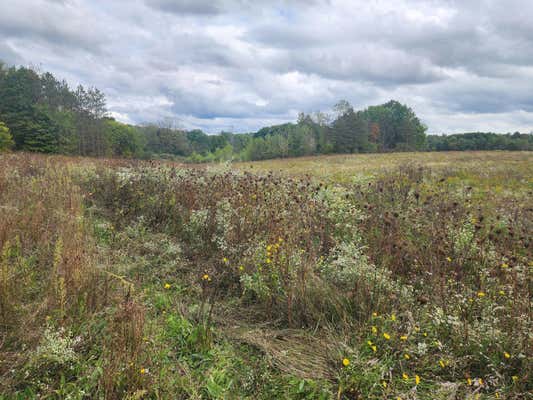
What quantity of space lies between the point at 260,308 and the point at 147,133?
7771cm

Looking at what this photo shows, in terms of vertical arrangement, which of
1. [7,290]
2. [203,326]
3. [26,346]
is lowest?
[203,326]

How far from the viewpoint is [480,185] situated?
1089cm

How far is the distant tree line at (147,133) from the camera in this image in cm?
3778

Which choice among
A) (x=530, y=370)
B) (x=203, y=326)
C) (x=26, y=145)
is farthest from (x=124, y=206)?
(x=26, y=145)

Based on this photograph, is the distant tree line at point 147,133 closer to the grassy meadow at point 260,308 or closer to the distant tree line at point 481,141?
the distant tree line at point 481,141

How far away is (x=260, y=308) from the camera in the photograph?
3.60 metres

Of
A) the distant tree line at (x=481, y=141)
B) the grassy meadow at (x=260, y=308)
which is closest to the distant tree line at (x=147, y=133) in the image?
the distant tree line at (x=481, y=141)

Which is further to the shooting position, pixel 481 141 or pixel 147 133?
pixel 147 133

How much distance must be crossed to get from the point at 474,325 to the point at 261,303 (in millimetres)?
2185

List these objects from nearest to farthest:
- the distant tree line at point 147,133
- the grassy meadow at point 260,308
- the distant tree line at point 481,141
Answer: the grassy meadow at point 260,308 → the distant tree line at point 147,133 → the distant tree line at point 481,141

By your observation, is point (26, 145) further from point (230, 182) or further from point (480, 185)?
point (480, 185)

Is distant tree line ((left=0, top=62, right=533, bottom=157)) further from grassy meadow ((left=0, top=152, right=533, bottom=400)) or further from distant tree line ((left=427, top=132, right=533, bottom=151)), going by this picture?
grassy meadow ((left=0, top=152, right=533, bottom=400))

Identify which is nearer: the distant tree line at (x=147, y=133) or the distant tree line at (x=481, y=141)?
the distant tree line at (x=147, y=133)

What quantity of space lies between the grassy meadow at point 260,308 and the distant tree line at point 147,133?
25.7 m
